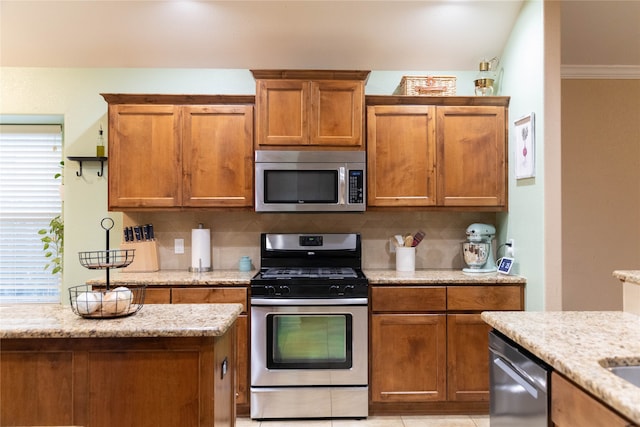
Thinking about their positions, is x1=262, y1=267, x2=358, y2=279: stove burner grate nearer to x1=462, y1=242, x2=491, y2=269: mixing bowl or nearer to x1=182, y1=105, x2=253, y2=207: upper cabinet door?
x1=182, y1=105, x2=253, y2=207: upper cabinet door

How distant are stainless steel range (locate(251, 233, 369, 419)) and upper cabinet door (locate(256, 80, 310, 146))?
0.98 meters

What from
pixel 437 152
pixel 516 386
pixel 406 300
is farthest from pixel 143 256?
pixel 516 386

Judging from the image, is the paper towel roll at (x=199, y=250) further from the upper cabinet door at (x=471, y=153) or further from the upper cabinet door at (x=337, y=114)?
the upper cabinet door at (x=471, y=153)

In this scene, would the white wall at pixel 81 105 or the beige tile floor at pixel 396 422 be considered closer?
the beige tile floor at pixel 396 422

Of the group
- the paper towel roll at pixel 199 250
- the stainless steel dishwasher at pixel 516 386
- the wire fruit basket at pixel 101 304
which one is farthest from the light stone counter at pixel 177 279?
the stainless steel dishwasher at pixel 516 386

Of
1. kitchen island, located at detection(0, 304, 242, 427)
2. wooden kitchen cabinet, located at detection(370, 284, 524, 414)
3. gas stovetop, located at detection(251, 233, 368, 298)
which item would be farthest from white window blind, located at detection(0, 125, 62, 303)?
wooden kitchen cabinet, located at detection(370, 284, 524, 414)

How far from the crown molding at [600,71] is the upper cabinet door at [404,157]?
135 centimetres

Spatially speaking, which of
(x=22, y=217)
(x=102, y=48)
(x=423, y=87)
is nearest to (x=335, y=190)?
(x=423, y=87)

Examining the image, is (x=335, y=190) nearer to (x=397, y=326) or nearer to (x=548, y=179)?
(x=397, y=326)

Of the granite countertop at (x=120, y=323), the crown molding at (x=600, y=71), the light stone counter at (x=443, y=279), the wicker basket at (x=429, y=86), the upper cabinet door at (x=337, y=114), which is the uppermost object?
the crown molding at (x=600, y=71)

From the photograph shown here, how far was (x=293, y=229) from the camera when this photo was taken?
137 inches

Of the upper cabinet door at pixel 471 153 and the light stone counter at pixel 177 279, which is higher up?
the upper cabinet door at pixel 471 153

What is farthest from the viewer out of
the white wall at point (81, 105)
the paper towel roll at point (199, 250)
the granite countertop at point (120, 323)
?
the white wall at point (81, 105)

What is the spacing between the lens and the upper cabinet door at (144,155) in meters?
3.11
